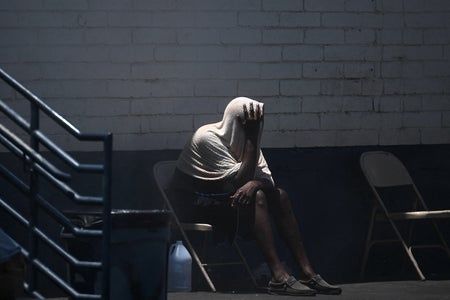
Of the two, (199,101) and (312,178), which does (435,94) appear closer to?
(312,178)

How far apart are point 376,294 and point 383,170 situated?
1.44 metres

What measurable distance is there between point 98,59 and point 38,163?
7.96 ft

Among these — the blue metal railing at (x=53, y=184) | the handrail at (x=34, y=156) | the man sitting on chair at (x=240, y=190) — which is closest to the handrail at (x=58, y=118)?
the blue metal railing at (x=53, y=184)

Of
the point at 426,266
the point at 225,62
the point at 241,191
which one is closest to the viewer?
the point at 241,191

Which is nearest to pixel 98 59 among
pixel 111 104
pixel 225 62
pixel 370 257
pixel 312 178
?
pixel 111 104

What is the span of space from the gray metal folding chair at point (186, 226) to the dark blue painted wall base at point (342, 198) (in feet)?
1.11

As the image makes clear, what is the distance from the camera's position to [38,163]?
679 centimetres

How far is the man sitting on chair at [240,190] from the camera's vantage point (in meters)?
8.80

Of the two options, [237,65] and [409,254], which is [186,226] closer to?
[237,65]

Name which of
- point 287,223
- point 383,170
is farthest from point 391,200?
point 287,223

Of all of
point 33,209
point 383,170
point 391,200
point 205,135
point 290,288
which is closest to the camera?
point 33,209

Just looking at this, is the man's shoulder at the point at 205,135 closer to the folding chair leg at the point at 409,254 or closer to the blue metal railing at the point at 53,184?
the folding chair leg at the point at 409,254

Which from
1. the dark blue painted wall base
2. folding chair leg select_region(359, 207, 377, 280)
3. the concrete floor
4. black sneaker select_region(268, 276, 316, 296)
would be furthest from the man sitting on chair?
folding chair leg select_region(359, 207, 377, 280)

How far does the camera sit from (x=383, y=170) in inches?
388
